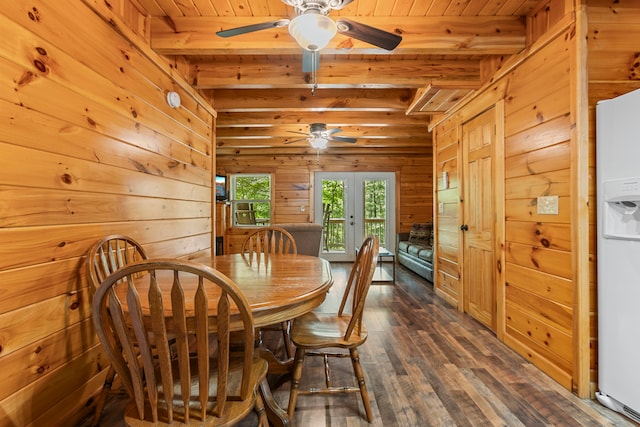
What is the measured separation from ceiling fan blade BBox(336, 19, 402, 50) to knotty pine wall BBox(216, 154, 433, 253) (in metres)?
5.06

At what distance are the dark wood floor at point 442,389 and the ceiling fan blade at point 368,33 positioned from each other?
207 cm

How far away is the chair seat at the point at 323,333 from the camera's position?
5.08 ft

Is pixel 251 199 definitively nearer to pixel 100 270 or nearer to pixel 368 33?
pixel 100 270

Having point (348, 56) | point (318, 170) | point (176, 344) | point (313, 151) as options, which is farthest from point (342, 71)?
point (318, 170)

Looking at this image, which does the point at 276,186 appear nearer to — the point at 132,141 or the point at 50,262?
the point at 132,141

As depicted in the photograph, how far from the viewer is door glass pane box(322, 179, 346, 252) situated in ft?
23.0

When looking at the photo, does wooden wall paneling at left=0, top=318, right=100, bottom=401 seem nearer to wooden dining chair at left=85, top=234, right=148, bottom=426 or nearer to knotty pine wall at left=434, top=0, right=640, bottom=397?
wooden dining chair at left=85, top=234, right=148, bottom=426

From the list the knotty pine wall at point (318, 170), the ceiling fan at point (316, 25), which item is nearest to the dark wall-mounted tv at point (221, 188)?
the knotty pine wall at point (318, 170)

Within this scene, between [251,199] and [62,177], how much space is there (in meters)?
5.58

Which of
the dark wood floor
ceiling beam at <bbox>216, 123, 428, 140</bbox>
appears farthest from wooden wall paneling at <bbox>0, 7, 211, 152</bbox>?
ceiling beam at <bbox>216, 123, 428, 140</bbox>

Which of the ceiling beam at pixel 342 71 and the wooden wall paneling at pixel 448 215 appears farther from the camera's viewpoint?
the wooden wall paneling at pixel 448 215

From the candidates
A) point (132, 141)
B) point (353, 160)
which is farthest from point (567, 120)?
point (353, 160)

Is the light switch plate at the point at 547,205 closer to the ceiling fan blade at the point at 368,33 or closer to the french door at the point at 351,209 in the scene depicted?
the ceiling fan blade at the point at 368,33

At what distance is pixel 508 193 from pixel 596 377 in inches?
52.3
